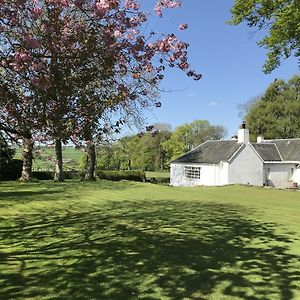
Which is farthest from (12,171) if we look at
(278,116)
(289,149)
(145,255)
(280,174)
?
(278,116)

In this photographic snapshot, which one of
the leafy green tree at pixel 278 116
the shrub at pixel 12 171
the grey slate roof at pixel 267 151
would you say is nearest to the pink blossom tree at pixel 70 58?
the shrub at pixel 12 171

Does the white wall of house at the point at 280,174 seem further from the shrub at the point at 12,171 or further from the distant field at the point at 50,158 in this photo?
the distant field at the point at 50,158

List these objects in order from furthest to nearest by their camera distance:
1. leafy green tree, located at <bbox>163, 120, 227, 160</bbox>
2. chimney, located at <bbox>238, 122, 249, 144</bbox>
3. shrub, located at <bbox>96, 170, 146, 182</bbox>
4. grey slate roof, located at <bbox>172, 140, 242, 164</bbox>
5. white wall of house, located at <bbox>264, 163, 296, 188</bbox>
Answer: leafy green tree, located at <bbox>163, 120, 227, 160</bbox>, white wall of house, located at <bbox>264, 163, 296, 188</bbox>, shrub, located at <bbox>96, 170, 146, 182</bbox>, chimney, located at <bbox>238, 122, 249, 144</bbox>, grey slate roof, located at <bbox>172, 140, 242, 164</bbox>

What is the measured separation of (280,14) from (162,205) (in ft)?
32.2

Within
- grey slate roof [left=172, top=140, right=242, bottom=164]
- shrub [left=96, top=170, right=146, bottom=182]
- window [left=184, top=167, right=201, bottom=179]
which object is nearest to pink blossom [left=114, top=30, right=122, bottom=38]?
grey slate roof [left=172, top=140, right=242, bottom=164]

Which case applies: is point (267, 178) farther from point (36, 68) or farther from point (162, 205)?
point (36, 68)

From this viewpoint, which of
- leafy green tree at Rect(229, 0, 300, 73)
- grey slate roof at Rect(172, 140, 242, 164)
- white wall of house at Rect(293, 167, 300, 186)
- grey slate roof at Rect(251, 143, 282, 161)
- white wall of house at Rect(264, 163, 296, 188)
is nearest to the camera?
leafy green tree at Rect(229, 0, 300, 73)

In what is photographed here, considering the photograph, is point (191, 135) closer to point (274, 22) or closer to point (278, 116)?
point (278, 116)

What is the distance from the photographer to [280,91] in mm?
66500

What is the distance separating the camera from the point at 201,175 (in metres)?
42.2

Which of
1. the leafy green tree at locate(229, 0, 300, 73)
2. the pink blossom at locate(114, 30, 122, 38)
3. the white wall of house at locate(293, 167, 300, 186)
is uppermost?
the leafy green tree at locate(229, 0, 300, 73)

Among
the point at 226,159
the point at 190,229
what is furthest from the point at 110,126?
the point at 226,159

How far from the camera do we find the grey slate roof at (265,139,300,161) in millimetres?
43938

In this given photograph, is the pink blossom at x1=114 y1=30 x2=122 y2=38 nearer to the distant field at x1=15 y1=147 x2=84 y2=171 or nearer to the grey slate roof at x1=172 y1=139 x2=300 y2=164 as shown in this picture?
the distant field at x1=15 y1=147 x2=84 y2=171
